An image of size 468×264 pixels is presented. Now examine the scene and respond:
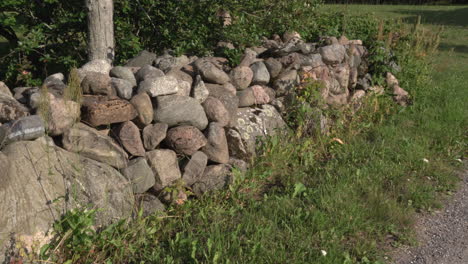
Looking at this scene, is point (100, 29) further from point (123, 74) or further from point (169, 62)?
point (123, 74)

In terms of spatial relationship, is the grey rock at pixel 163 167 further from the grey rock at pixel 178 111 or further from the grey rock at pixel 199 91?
the grey rock at pixel 199 91

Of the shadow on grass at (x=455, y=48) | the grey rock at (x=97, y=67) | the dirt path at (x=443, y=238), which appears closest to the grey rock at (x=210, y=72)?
the grey rock at (x=97, y=67)

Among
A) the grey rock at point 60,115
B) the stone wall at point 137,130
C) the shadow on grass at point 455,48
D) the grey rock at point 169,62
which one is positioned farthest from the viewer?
the shadow on grass at point 455,48

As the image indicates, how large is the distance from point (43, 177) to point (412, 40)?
20.5 ft

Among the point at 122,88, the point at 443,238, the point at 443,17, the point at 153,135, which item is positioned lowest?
the point at 443,238

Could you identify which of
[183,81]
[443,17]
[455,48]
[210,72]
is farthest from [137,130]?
[443,17]

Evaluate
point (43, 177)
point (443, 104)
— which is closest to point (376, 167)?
point (443, 104)

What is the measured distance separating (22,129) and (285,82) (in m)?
2.98

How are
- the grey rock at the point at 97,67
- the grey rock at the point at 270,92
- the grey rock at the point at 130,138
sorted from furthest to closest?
the grey rock at the point at 270,92
the grey rock at the point at 97,67
the grey rock at the point at 130,138

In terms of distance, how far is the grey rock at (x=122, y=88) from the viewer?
12.7 ft

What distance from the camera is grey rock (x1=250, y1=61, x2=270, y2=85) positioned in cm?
498

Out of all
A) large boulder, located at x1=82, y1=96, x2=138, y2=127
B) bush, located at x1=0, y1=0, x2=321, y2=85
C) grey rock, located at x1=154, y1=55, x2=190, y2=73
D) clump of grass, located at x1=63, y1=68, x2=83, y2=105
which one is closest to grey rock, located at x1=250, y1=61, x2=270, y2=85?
bush, located at x1=0, y1=0, x2=321, y2=85

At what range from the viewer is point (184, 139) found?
397cm

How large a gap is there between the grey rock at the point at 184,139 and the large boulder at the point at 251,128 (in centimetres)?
49
